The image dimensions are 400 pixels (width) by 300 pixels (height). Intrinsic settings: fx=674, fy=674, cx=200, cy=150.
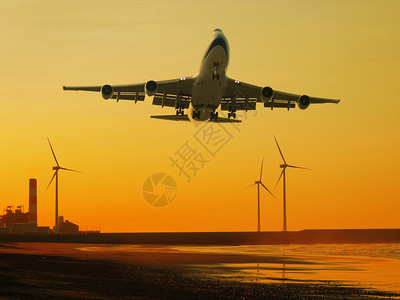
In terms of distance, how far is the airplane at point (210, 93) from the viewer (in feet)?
192

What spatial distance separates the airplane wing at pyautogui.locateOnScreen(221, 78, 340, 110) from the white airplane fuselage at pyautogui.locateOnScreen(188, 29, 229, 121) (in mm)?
4263

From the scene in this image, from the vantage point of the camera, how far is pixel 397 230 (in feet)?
536

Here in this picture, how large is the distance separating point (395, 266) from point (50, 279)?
86.6 feet

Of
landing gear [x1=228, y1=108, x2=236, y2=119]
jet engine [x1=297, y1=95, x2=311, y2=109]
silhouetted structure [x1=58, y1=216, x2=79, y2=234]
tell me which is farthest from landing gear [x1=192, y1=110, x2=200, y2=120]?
silhouetted structure [x1=58, y1=216, x2=79, y2=234]

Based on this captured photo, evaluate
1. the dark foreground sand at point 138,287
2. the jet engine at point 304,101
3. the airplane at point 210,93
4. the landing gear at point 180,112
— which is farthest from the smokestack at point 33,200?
the dark foreground sand at point 138,287

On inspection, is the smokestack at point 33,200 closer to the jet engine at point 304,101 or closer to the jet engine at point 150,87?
the jet engine at point 150,87

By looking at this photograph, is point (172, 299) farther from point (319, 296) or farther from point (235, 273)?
point (235, 273)

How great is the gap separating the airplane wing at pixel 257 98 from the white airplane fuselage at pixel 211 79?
14.0 feet

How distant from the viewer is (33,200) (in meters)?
164

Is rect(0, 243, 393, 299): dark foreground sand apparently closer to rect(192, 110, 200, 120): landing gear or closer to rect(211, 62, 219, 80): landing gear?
rect(211, 62, 219, 80): landing gear

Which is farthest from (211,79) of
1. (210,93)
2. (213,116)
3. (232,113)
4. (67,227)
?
(67,227)

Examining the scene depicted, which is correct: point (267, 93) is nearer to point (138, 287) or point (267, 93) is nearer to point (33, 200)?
point (138, 287)

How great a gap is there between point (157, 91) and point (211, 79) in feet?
36.3

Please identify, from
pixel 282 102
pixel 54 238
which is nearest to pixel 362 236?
pixel 54 238
